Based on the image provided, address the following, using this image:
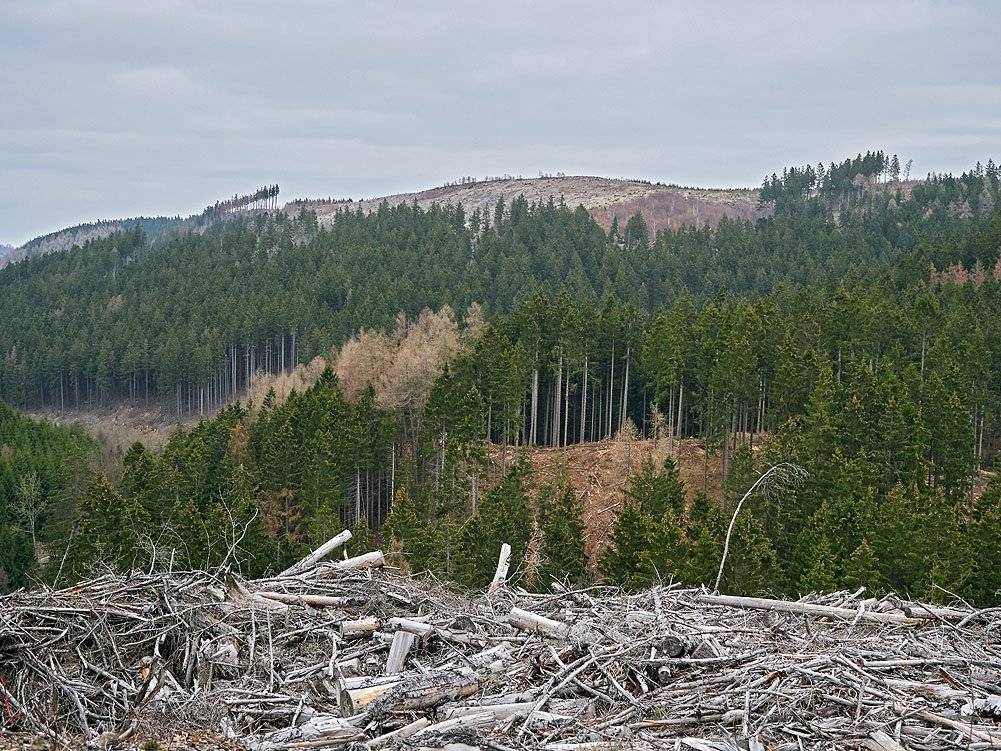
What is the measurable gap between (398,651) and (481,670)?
83 cm

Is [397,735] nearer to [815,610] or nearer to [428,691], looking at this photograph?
[428,691]

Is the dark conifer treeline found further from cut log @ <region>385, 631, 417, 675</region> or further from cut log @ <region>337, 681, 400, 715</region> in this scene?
cut log @ <region>337, 681, 400, 715</region>

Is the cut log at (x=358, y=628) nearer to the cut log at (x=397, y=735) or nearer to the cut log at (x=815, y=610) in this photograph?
the cut log at (x=397, y=735)

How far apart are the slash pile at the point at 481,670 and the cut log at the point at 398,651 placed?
0.01 metres

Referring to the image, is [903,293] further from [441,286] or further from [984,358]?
[441,286]

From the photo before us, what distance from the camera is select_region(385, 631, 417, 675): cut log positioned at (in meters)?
8.23

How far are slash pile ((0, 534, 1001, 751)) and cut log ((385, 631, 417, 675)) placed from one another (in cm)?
1

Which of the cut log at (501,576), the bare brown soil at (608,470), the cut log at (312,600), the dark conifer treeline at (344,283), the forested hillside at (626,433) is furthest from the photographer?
the dark conifer treeline at (344,283)

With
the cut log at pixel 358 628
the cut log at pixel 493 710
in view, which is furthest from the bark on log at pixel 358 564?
the cut log at pixel 493 710

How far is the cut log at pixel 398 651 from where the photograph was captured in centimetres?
823

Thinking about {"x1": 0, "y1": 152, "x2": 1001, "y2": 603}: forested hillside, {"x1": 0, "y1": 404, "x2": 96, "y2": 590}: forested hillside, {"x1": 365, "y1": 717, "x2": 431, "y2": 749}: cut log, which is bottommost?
{"x1": 0, "y1": 404, "x2": 96, "y2": 590}: forested hillside

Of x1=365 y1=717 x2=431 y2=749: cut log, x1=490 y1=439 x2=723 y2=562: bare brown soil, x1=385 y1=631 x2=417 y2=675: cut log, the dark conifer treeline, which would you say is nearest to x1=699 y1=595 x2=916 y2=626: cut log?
x1=385 y1=631 x2=417 y2=675: cut log

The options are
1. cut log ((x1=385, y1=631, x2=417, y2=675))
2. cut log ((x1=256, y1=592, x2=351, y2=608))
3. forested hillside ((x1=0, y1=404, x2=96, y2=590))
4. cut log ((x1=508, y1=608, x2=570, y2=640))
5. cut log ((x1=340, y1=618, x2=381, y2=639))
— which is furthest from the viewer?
forested hillside ((x1=0, y1=404, x2=96, y2=590))

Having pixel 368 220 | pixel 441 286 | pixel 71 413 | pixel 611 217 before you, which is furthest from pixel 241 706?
pixel 611 217
